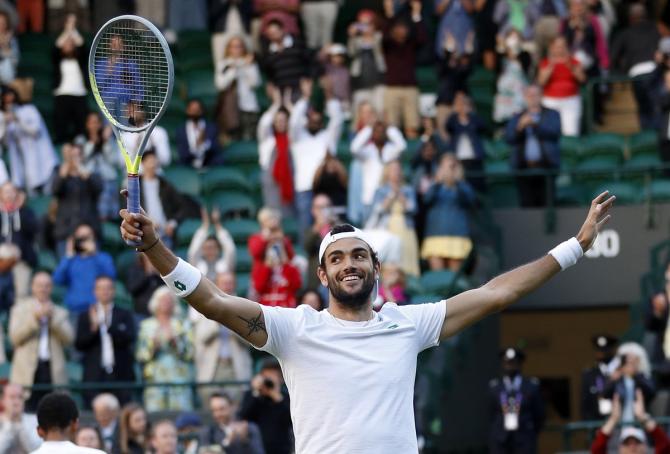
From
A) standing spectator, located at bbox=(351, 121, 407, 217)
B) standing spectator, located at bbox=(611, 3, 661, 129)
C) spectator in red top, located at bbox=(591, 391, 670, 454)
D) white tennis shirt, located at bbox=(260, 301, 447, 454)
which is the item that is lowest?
spectator in red top, located at bbox=(591, 391, 670, 454)

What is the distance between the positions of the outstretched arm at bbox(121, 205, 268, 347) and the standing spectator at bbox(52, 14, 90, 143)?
12.6 meters

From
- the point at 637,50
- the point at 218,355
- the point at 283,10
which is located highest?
the point at 283,10

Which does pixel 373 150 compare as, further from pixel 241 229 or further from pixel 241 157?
pixel 241 157

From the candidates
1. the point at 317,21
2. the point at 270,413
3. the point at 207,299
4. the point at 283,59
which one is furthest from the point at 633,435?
the point at 317,21

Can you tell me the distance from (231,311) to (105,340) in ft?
26.3

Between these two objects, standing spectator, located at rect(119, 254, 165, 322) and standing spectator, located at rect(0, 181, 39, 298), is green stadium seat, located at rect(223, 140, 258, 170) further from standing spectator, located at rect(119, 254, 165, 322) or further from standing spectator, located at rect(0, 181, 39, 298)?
standing spectator, located at rect(119, 254, 165, 322)

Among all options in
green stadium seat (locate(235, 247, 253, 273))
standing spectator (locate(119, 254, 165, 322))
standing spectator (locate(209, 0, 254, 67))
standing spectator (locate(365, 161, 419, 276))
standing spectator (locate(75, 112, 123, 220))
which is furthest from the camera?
standing spectator (locate(209, 0, 254, 67))

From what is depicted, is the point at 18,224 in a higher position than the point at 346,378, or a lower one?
higher

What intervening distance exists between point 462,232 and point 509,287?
9.79m

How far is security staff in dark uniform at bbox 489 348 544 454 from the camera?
15.6m

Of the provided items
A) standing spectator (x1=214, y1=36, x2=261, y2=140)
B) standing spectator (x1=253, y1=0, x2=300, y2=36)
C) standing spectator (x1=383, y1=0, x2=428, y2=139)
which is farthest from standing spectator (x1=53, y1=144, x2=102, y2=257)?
standing spectator (x1=253, y1=0, x2=300, y2=36)

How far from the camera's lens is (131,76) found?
8.02 m

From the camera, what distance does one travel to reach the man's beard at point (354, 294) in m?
7.60

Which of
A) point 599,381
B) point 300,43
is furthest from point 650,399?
point 300,43
